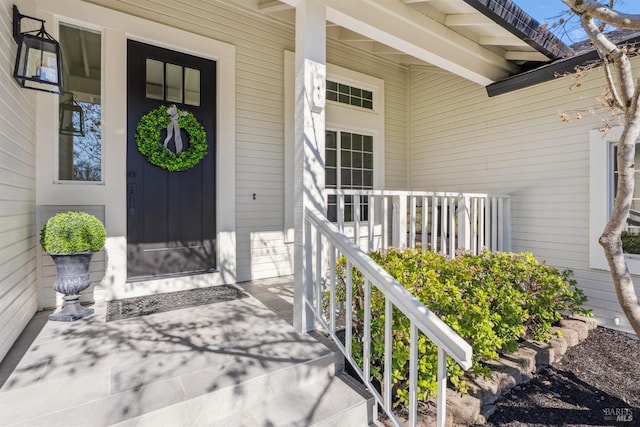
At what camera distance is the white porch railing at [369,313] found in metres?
1.61

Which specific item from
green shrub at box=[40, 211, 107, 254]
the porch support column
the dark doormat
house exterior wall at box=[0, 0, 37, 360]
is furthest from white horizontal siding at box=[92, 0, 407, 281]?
house exterior wall at box=[0, 0, 37, 360]

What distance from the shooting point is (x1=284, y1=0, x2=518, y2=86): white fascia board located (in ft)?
9.61

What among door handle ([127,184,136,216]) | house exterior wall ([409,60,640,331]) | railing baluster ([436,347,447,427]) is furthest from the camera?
house exterior wall ([409,60,640,331])

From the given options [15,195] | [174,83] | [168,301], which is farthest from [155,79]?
[168,301]

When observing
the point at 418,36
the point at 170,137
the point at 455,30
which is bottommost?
the point at 170,137

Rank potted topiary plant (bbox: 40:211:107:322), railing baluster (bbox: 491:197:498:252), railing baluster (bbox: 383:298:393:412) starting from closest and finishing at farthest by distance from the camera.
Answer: railing baluster (bbox: 383:298:393:412) → potted topiary plant (bbox: 40:211:107:322) → railing baluster (bbox: 491:197:498:252)

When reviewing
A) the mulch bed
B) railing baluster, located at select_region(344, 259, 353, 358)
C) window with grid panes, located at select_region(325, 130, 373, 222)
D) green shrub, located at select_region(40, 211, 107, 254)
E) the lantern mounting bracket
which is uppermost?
the lantern mounting bracket

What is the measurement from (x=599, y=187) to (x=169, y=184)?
15.5 feet

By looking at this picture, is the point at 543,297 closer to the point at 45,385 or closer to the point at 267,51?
the point at 45,385

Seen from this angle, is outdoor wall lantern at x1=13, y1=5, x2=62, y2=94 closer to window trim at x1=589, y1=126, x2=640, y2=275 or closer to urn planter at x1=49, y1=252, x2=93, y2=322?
urn planter at x1=49, y1=252, x2=93, y2=322

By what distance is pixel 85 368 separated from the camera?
6.59ft

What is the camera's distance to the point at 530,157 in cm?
437

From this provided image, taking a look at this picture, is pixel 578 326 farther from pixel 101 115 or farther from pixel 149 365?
pixel 101 115

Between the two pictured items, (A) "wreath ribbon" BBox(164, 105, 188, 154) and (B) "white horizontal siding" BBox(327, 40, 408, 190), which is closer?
(A) "wreath ribbon" BBox(164, 105, 188, 154)
